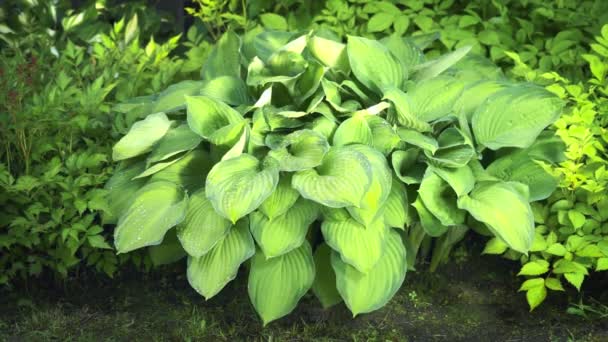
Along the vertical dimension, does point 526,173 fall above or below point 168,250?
above

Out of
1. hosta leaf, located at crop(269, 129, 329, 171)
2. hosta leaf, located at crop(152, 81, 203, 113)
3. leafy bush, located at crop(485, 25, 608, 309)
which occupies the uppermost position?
hosta leaf, located at crop(269, 129, 329, 171)

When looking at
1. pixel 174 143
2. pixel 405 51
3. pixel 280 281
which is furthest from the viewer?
pixel 405 51

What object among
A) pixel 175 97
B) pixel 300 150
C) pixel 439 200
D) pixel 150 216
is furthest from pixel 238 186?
pixel 175 97

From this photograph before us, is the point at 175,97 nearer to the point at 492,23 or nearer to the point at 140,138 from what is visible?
the point at 140,138

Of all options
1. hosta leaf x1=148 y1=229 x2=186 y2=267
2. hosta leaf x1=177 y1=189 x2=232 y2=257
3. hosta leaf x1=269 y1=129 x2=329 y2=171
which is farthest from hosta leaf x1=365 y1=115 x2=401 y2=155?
hosta leaf x1=148 y1=229 x2=186 y2=267

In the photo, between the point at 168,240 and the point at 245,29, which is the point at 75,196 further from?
the point at 245,29

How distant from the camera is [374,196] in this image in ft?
9.50

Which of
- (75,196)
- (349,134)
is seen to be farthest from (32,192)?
(349,134)

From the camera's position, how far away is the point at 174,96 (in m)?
3.56

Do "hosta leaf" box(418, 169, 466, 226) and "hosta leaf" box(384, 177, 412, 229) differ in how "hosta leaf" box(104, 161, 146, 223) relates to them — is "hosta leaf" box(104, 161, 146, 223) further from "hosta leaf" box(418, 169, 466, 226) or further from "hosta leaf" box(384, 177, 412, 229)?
"hosta leaf" box(418, 169, 466, 226)

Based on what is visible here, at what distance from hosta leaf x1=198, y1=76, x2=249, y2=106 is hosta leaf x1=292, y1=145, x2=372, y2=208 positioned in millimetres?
633

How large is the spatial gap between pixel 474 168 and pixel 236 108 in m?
0.99

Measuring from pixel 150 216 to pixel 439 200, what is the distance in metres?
1.07

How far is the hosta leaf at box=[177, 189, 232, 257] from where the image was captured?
2.95 meters
